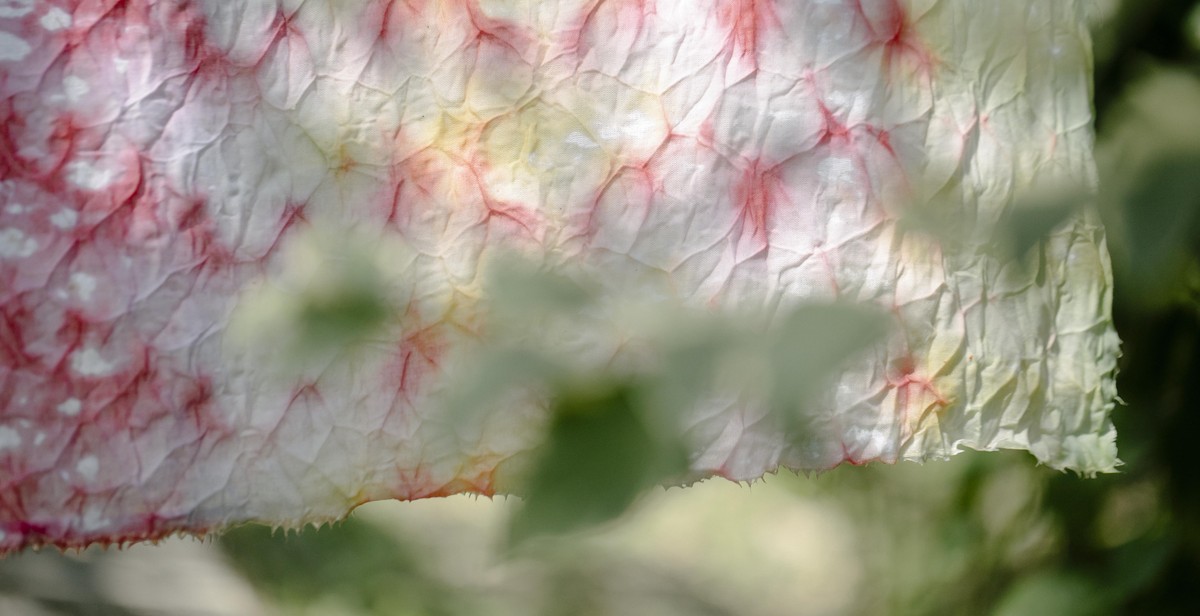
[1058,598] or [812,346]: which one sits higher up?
[812,346]

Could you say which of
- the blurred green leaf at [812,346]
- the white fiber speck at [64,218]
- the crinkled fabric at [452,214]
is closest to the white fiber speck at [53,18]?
the crinkled fabric at [452,214]

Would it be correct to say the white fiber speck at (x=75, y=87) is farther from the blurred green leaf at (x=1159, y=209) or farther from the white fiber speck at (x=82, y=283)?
the blurred green leaf at (x=1159, y=209)

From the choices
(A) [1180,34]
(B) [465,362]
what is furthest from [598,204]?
(A) [1180,34]

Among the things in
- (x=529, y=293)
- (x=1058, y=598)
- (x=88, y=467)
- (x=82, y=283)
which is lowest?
(x=1058, y=598)

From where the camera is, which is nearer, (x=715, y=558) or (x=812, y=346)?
(x=812, y=346)

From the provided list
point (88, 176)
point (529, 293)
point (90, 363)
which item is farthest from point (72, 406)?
point (529, 293)

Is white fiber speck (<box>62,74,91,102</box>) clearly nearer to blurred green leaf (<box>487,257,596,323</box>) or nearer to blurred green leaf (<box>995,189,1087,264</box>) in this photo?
blurred green leaf (<box>487,257,596,323</box>)

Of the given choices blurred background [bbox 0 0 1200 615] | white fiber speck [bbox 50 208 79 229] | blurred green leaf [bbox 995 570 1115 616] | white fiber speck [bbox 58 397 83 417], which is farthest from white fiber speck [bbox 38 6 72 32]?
blurred green leaf [bbox 995 570 1115 616]

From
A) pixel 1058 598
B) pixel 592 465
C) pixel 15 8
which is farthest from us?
pixel 1058 598

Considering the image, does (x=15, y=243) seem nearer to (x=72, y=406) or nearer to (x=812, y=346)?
(x=72, y=406)

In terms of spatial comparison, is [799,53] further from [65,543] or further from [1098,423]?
[65,543]
